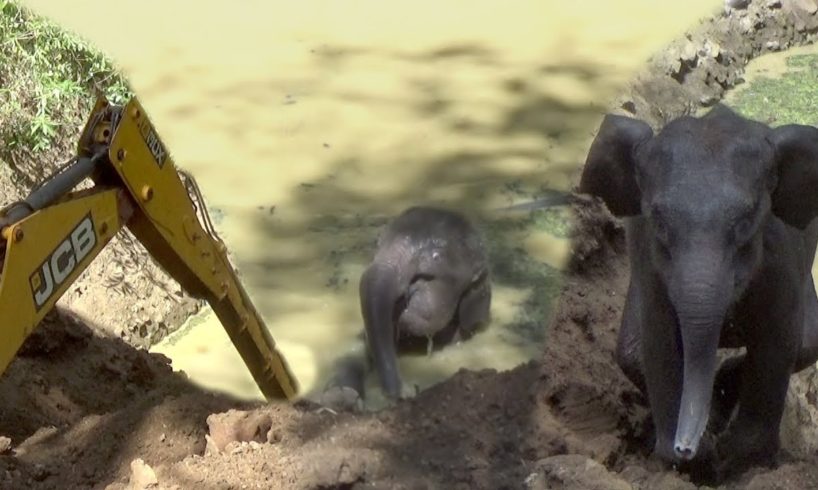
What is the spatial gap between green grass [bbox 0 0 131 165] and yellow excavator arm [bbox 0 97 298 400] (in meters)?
0.94

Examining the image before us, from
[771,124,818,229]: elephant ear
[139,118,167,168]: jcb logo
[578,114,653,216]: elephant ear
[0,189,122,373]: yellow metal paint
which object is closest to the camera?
[0,189,122,373]: yellow metal paint

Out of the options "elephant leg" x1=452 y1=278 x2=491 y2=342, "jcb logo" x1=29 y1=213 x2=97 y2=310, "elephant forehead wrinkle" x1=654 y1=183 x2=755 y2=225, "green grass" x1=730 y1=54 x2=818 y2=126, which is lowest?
"green grass" x1=730 y1=54 x2=818 y2=126

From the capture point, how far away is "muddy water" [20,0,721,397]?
5.04 meters

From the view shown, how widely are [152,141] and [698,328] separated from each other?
1.52 meters

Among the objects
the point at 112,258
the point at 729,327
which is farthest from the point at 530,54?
the point at 729,327

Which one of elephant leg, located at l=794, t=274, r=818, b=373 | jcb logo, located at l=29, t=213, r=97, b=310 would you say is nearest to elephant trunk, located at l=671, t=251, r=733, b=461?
elephant leg, located at l=794, t=274, r=818, b=373

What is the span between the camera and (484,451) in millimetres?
3143

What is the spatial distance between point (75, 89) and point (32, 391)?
1.26 meters

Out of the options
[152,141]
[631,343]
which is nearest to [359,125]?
[631,343]

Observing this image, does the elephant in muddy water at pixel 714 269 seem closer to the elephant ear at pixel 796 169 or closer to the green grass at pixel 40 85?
the elephant ear at pixel 796 169

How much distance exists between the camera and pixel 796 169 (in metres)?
3.45

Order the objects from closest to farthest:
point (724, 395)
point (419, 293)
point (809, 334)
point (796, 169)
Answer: point (796, 169) < point (809, 334) < point (724, 395) < point (419, 293)

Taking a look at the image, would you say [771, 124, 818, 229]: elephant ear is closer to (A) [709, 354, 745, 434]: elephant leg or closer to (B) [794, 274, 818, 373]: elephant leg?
(B) [794, 274, 818, 373]: elephant leg

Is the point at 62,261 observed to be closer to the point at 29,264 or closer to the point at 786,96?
the point at 29,264
